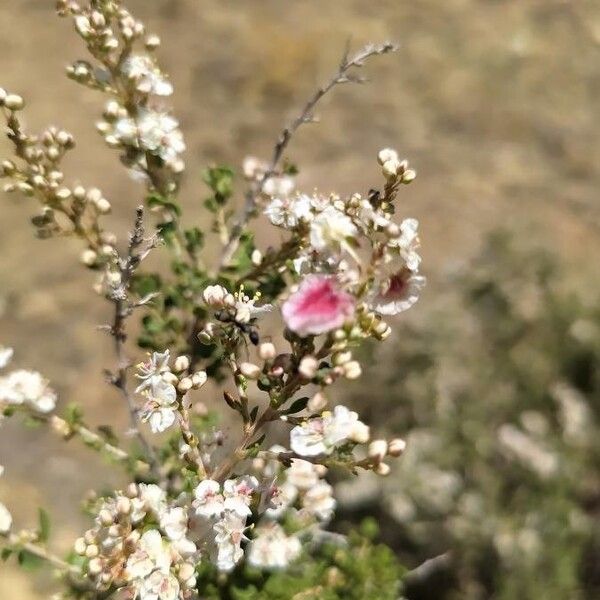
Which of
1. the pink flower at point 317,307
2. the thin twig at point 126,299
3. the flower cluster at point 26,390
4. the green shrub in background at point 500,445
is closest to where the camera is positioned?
the pink flower at point 317,307

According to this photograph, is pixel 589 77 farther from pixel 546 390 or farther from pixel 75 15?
pixel 75 15

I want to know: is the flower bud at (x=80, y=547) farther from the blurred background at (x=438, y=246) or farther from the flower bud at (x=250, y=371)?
the blurred background at (x=438, y=246)

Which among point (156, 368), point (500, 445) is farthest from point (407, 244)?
point (500, 445)

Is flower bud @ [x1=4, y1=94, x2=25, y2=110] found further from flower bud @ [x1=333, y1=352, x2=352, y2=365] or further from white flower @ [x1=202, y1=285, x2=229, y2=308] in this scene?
flower bud @ [x1=333, y1=352, x2=352, y2=365]

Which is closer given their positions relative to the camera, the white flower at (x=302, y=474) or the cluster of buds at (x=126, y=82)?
the white flower at (x=302, y=474)

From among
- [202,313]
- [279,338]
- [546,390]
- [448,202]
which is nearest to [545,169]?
[448,202]

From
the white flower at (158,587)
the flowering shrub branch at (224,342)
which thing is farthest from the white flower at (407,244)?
the white flower at (158,587)

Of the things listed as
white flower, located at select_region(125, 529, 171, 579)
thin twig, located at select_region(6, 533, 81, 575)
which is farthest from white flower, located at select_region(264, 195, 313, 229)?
thin twig, located at select_region(6, 533, 81, 575)
